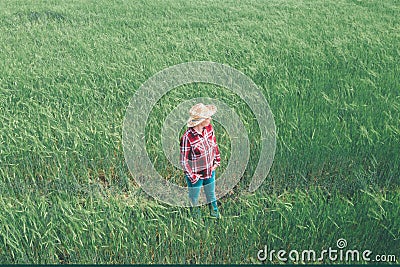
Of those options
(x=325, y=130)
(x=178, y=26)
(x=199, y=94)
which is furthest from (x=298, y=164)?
(x=178, y=26)

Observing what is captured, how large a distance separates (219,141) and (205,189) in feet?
2.65

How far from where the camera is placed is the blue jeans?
252 centimetres

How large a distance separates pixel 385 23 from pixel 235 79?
4192 mm

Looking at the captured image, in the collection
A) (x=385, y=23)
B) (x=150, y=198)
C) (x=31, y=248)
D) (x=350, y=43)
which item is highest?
(x=385, y=23)

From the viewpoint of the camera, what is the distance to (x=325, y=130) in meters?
3.37

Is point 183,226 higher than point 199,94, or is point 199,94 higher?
point 199,94

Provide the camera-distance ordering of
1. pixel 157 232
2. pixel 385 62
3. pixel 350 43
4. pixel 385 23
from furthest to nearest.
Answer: pixel 385 23, pixel 350 43, pixel 385 62, pixel 157 232

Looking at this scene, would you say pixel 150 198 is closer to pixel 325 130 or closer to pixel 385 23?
pixel 325 130

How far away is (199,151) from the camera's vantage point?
237 centimetres

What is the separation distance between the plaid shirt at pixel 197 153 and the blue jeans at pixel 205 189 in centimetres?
7

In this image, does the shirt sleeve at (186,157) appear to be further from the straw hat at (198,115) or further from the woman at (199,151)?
the straw hat at (198,115)

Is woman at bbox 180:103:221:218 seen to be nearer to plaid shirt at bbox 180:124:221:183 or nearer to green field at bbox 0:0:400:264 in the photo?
plaid shirt at bbox 180:124:221:183

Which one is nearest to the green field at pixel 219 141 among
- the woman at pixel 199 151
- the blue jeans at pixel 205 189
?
the blue jeans at pixel 205 189

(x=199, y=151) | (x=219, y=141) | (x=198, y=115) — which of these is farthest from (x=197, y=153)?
(x=219, y=141)
